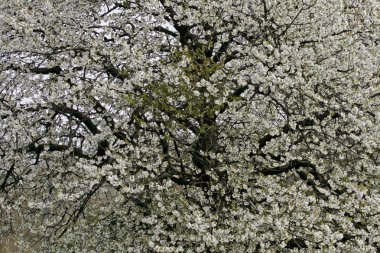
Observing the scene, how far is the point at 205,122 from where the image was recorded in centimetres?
843

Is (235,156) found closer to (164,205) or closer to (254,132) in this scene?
(254,132)

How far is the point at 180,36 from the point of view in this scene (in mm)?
10008

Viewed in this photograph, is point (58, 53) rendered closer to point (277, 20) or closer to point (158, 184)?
point (158, 184)

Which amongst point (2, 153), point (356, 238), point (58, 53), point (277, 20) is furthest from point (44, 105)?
point (356, 238)

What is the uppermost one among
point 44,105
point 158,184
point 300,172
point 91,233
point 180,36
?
point 180,36

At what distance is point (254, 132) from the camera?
343 inches

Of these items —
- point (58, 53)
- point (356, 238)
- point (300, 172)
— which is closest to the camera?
point (356, 238)

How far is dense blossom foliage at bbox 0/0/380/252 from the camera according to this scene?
7.49 m

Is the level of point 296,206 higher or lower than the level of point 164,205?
higher

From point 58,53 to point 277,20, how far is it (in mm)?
3765

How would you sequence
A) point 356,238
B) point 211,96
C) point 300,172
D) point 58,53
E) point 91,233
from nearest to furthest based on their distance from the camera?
1. point 356,238
2. point 211,96
3. point 300,172
4. point 58,53
5. point 91,233

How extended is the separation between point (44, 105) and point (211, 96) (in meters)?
2.63

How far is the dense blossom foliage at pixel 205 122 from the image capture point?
7492 millimetres

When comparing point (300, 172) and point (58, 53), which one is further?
point (58, 53)
